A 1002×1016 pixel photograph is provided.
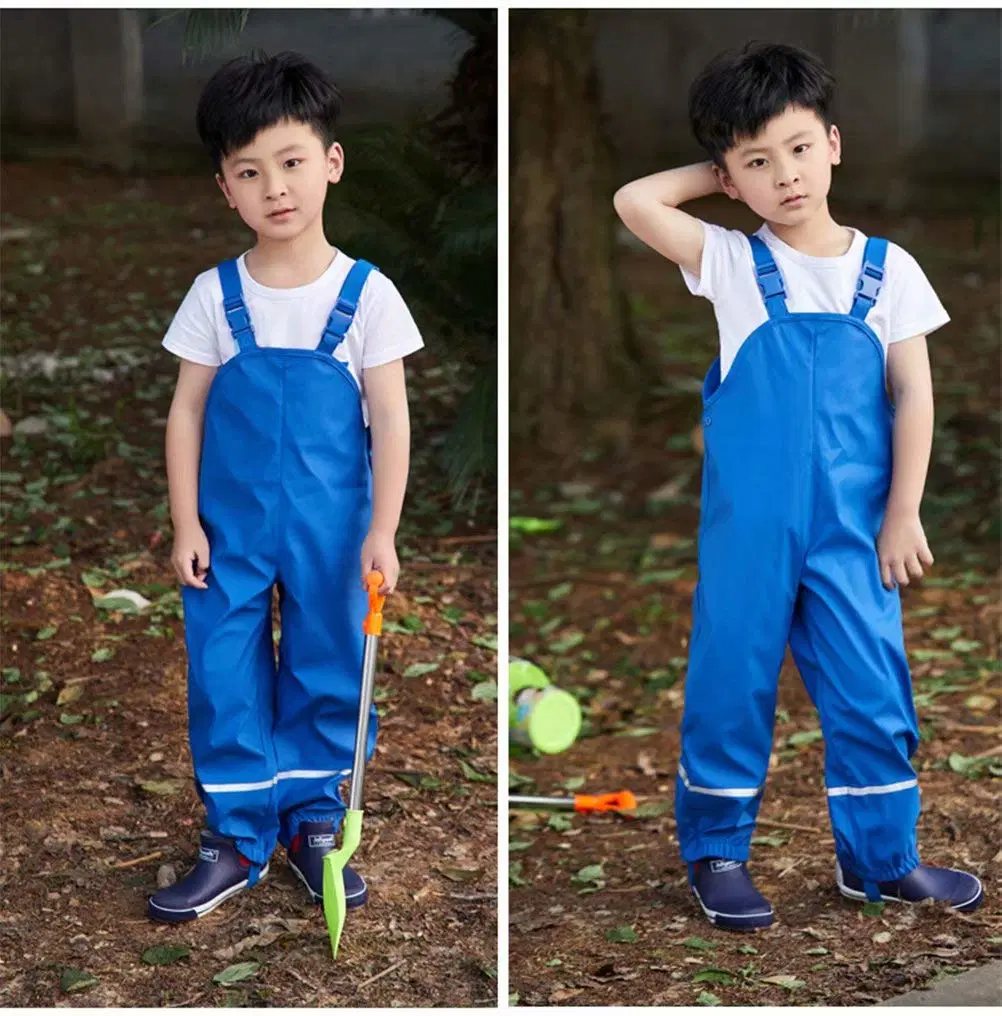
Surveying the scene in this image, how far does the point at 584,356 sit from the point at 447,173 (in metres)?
2.53

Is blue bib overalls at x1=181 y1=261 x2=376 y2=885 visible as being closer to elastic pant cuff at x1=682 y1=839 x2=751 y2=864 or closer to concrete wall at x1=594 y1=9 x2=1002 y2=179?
elastic pant cuff at x1=682 y1=839 x2=751 y2=864

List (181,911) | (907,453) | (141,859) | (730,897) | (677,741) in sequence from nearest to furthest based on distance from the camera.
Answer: (907,453), (181,911), (730,897), (141,859), (677,741)

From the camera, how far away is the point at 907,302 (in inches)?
111

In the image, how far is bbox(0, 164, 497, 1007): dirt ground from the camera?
2.86 metres

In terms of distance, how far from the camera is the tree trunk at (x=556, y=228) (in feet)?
18.5

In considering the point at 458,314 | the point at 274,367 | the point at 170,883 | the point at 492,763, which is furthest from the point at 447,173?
the point at 170,883

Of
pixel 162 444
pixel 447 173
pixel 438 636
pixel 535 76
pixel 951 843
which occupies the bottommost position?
pixel 951 843

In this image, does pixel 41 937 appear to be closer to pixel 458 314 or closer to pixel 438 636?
pixel 438 636

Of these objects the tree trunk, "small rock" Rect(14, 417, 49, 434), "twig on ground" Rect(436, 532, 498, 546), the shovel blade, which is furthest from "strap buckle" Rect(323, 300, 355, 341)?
the tree trunk

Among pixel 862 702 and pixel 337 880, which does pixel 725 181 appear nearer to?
pixel 862 702

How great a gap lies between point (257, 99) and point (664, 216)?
70 centimetres

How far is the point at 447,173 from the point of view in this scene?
3.59 m

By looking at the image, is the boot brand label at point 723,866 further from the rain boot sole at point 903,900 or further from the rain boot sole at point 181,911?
the rain boot sole at point 181,911

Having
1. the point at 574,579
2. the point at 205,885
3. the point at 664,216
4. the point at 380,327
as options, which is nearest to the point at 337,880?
the point at 205,885
